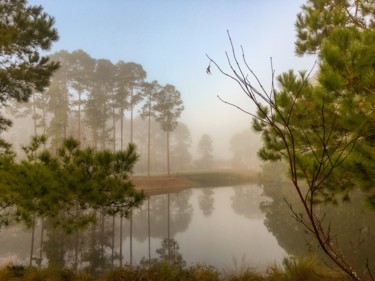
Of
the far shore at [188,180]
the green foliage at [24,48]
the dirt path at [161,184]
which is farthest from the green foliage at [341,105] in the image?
the dirt path at [161,184]

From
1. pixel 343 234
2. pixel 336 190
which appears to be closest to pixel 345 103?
pixel 336 190

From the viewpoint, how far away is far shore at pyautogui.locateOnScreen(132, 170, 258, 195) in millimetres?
25562

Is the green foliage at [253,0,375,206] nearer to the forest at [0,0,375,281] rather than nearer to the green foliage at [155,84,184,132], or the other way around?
the forest at [0,0,375,281]

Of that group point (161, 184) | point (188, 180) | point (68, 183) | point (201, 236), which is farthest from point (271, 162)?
point (188, 180)

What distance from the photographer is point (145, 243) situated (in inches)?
394

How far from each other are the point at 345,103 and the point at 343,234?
838cm

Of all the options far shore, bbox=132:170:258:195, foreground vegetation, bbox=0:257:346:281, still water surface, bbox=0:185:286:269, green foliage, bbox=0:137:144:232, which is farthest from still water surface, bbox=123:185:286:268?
far shore, bbox=132:170:258:195

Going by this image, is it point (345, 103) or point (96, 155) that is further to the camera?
point (96, 155)

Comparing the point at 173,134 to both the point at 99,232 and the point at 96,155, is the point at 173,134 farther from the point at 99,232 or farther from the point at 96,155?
the point at 96,155

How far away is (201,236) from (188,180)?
1980cm

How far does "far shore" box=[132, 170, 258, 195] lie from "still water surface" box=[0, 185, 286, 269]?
6627 millimetres

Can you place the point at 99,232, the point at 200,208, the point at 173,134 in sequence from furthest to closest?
the point at 173,134 → the point at 200,208 → the point at 99,232

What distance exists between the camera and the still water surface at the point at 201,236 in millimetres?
8086

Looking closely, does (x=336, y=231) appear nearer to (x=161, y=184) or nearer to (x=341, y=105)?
(x=341, y=105)
